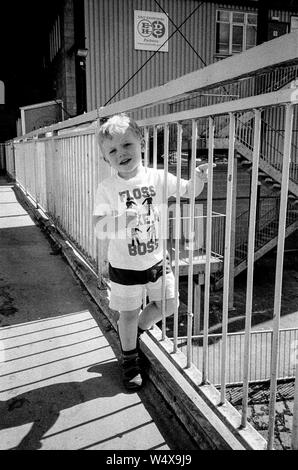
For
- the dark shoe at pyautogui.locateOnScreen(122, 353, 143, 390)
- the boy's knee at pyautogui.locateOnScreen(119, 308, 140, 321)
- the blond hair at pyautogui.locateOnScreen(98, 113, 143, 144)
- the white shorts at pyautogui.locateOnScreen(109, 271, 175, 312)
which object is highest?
the blond hair at pyautogui.locateOnScreen(98, 113, 143, 144)

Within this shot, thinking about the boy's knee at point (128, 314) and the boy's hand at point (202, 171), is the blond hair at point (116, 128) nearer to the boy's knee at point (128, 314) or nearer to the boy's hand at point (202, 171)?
the boy's hand at point (202, 171)

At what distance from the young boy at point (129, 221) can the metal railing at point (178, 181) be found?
11 cm

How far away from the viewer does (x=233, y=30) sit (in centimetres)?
1745

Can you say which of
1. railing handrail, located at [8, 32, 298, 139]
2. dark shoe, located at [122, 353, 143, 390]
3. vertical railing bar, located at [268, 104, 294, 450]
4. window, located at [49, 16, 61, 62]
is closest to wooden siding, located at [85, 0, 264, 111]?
window, located at [49, 16, 61, 62]

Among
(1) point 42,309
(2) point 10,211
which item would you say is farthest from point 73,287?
(2) point 10,211

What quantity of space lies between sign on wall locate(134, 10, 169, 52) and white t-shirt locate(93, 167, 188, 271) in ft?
50.1

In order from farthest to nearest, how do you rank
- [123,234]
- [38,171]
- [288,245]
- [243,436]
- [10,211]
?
[288,245] → [10,211] → [38,171] → [123,234] → [243,436]

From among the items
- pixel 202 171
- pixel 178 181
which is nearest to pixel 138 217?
pixel 178 181

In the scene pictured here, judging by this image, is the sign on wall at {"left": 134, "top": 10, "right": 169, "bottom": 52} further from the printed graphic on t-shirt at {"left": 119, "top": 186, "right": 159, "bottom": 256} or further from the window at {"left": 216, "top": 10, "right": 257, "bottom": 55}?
the printed graphic on t-shirt at {"left": 119, "top": 186, "right": 159, "bottom": 256}

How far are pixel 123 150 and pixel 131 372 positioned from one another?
112 cm

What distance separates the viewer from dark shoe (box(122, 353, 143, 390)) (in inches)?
89.2

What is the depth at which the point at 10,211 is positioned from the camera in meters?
8.20
